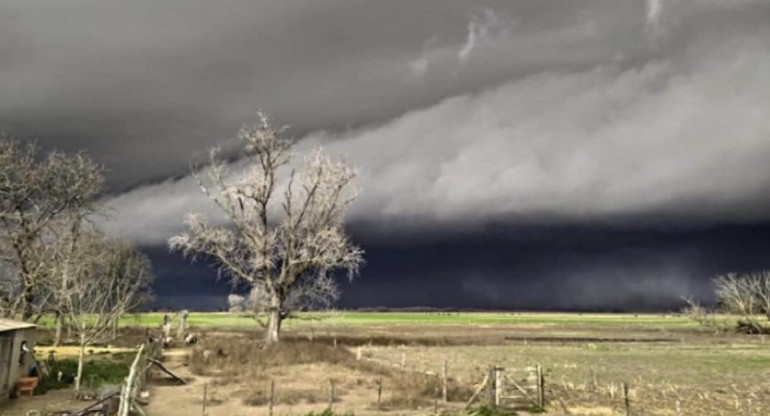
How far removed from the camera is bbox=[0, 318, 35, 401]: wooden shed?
94.6 ft

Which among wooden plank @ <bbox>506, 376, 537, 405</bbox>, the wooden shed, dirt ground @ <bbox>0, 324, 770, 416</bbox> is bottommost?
dirt ground @ <bbox>0, 324, 770, 416</bbox>

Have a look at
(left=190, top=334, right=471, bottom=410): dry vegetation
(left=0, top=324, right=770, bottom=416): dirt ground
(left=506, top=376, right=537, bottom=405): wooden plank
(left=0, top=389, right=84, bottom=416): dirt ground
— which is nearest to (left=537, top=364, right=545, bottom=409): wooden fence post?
(left=506, top=376, right=537, bottom=405): wooden plank

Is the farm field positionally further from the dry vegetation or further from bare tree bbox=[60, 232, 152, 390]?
bare tree bbox=[60, 232, 152, 390]

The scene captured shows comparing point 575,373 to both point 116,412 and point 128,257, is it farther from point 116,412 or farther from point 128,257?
point 128,257

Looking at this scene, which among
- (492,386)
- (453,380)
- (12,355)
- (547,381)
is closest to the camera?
(492,386)

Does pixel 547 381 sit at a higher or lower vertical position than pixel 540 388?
lower

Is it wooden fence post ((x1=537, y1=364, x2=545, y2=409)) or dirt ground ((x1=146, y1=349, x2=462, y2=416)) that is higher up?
wooden fence post ((x1=537, y1=364, x2=545, y2=409))

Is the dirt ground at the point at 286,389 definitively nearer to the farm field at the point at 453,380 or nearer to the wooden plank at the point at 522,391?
the farm field at the point at 453,380

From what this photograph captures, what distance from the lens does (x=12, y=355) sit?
30297 millimetres

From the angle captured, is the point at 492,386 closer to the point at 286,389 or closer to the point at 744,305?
the point at 286,389

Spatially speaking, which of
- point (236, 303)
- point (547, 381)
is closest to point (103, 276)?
point (236, 303)

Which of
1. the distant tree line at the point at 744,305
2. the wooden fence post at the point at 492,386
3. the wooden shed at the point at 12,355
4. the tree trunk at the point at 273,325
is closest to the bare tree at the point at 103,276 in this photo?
the wooden shed at the point at 12,355

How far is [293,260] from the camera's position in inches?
2124

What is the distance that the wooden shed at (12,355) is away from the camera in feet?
94.6
